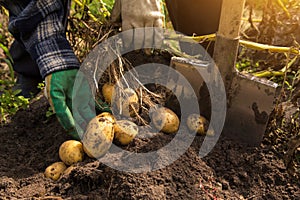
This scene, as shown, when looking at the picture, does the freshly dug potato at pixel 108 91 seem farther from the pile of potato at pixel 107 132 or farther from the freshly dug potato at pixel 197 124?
the freshly dug potato at pixel 197 124

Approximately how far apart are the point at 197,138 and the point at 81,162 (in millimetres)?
603

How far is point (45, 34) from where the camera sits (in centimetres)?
201

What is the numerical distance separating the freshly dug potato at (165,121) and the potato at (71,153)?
0.40 meters

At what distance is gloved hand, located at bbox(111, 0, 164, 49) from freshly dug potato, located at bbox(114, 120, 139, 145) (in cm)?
53

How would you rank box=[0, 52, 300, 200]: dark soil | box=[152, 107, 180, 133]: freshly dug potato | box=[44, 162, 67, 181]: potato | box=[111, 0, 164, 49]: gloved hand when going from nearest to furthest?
1. box=[0, 52, 300, 200]: dark soil
2. box=[44, 162, 67, 181]: potato
3. box=[152, 107, 180, 133]: freshly dug potato
4. box=[111, 0, 164, 49]: gloved hand

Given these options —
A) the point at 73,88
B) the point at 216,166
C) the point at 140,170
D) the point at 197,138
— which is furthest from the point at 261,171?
the point at 73,88

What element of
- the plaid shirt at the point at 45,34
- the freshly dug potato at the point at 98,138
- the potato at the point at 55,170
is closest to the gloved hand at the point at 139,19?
the plaid shirt at the point at 45,34

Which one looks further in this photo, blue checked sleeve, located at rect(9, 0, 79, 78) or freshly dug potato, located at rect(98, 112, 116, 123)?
blue checked sleeve, located at rect(9, 0, 79, 78)

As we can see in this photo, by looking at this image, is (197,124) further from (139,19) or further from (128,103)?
(139,19)

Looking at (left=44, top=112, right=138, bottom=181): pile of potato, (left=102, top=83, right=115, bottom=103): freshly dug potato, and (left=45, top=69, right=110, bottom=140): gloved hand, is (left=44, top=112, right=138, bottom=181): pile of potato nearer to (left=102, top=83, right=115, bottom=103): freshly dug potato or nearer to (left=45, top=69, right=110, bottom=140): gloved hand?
(left=45, top=69, right=110, bottom=140): gloved hand

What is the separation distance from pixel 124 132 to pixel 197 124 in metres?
0.39

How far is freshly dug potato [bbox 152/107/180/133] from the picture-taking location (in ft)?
6.07

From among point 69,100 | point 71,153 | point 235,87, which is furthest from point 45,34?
point 235,87

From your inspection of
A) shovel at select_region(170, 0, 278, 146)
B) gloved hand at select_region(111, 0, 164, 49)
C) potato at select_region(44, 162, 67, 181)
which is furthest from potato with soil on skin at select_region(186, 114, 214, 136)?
potato at select_region(44, 162, 67, 181)
